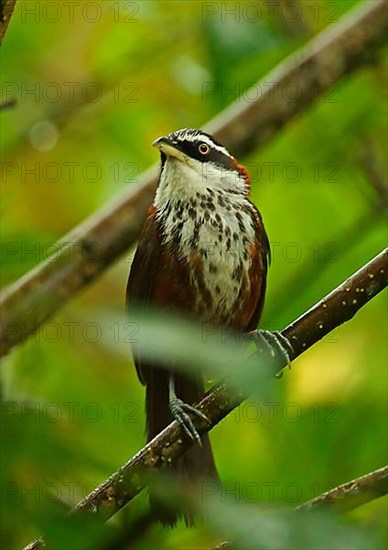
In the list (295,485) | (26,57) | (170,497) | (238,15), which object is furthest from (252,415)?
(170,497)

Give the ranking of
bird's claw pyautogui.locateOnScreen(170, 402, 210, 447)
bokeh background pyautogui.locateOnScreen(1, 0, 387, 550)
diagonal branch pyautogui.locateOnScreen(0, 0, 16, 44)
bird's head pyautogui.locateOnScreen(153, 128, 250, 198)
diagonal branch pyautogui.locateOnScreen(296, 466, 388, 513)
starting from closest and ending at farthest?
diagonal branch pyautogui.locateOnScreen(296, 466, 388, 513) < diagonal branch pyautogui.locateOnScreen(0, 0, 16, 44) < bird's claw pyautogui.locateOnScreen(170, 402, 210, 447) < bokeh background pyautogui.locateOnScreen(1, 0, 387, 550) < bird's head pyautogui.locateOnScreen(153, 128, 250, 198)

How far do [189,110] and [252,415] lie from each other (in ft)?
6.75

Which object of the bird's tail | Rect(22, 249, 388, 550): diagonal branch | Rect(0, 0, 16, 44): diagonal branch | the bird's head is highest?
the bird's head

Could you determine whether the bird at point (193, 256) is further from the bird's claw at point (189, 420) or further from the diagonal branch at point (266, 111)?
the bird's claw at point (189, 420)

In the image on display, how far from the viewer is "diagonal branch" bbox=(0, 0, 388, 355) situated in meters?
4.04

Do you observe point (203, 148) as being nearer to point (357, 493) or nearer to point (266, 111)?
point (266, 111)

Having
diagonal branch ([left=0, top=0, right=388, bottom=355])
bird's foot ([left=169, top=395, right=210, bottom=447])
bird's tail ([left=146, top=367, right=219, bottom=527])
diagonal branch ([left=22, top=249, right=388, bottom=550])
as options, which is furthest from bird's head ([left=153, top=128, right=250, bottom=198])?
diagonal branch ([left=22, top=249, right=388, bottom=550])

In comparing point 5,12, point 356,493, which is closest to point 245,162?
point 5,12

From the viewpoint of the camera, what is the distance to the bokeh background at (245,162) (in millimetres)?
3115

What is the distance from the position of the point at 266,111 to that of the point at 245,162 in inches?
19.2

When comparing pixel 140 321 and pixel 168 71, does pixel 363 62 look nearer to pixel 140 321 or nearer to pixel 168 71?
pixel 168 71

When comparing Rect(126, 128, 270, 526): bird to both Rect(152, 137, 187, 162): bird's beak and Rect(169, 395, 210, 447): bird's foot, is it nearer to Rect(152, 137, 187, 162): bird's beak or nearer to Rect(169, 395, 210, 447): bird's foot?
Rect(152, 137, 187, 162): bird's beak

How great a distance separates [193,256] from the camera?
156 inches

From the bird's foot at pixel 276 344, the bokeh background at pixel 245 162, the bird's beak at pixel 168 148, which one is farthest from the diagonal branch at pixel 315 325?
the bird's beak at pixel 168 148
